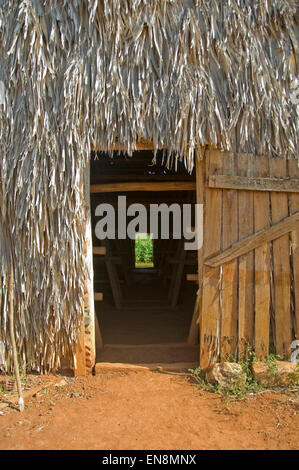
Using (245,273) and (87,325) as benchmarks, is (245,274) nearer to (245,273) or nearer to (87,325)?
(245,273)

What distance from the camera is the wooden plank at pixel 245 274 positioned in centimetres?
329

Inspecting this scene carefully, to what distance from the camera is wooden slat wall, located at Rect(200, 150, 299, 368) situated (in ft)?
10.7

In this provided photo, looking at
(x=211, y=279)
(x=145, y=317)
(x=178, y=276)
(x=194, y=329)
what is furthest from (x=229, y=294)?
(x=178, y=276)

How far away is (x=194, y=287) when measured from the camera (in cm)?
724

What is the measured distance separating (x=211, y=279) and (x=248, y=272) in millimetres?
378

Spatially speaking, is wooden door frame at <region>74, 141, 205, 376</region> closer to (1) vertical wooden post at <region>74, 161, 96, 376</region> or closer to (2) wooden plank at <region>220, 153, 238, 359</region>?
(1) vertical wooden post at <region>74, 161, 96, 376</region>

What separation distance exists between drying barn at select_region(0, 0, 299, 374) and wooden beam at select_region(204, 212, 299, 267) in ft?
0.03

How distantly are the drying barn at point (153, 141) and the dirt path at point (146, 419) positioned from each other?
1.31 ft

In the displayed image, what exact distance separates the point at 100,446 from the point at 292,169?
296 centimetres

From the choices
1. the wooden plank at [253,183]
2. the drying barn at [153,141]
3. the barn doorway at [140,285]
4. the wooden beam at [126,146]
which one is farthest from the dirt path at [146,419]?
the wooden beam at [126,146]

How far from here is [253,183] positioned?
3.29m

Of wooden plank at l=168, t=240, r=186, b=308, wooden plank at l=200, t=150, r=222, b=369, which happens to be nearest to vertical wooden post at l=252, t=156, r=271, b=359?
wooden plank at l=200, t=150, r=222, b=369

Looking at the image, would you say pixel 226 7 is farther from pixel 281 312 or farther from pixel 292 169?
pixel 281 312

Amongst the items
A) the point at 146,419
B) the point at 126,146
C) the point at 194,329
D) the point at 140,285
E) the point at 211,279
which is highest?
the point at 126,146
